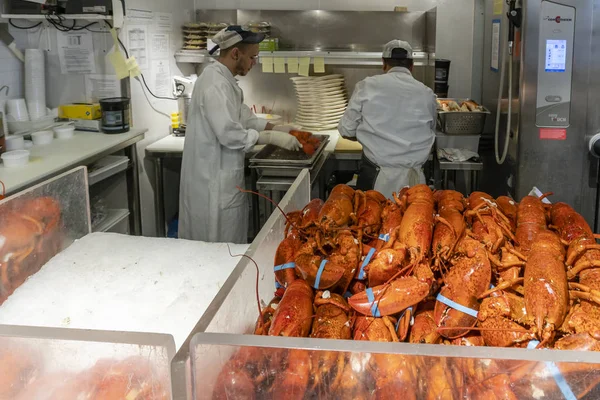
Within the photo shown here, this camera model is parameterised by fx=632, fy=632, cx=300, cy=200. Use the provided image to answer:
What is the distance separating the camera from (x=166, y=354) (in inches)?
43.2

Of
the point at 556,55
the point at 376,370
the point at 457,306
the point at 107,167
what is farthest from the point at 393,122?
the point at 376,370

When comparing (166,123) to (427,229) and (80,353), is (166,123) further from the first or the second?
(80,353)

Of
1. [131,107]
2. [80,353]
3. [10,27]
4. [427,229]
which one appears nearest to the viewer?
[80,353]

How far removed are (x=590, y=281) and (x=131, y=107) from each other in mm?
3686

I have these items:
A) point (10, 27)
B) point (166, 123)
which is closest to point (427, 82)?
point (166, 123)

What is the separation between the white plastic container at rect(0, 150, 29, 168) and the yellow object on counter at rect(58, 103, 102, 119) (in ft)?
3.68

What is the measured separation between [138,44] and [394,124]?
6.69 feet

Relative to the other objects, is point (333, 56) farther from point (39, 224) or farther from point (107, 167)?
point (39, 224)

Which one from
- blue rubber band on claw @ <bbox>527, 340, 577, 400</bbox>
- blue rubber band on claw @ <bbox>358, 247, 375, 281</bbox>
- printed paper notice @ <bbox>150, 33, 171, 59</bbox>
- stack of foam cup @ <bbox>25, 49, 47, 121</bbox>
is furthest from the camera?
printed paper notice @ <bbox>150, 33, 171, 59</bbox>

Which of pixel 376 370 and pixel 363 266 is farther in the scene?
pixel 363 266

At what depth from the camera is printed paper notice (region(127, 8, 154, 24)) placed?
446 centimetres

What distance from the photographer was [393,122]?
3830mm

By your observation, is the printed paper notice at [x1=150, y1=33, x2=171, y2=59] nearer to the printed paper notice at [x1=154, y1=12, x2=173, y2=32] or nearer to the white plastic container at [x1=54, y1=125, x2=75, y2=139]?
the printed paper notice at [x1=154, y1=12, x2=173, y2=32]

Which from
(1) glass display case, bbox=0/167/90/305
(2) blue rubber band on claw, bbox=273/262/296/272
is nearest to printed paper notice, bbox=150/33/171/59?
(1) glass display case, bbox=0/167/90/305
